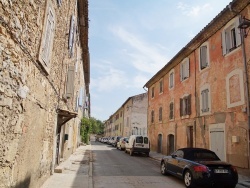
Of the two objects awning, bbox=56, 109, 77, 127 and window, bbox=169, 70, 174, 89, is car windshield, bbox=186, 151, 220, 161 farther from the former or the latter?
window, bbox=169, 70, 174, 89

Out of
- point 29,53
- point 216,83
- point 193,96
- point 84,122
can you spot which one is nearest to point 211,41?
point 216,83

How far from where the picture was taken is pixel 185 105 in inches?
697

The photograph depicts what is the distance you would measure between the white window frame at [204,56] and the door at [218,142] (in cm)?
432

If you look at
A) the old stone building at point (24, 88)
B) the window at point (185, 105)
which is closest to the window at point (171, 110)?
the window at point (185, 105)

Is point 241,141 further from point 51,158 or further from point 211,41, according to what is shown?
point 51,158

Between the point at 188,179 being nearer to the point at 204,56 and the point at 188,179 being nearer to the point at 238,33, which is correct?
the point at 238,33

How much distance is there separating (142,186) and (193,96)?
31.2ft

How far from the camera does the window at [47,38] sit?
19.6ft

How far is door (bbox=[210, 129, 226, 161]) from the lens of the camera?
40.7 ft

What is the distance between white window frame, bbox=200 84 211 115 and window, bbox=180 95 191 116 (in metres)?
1.71

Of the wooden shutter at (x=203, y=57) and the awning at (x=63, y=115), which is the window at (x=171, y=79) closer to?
the wooden shutter at (x=203, y=57)

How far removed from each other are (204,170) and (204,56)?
9446 mm

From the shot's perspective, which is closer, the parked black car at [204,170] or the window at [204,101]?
the parked black car at [204,170]

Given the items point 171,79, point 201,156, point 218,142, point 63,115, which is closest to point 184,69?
point 171,79
